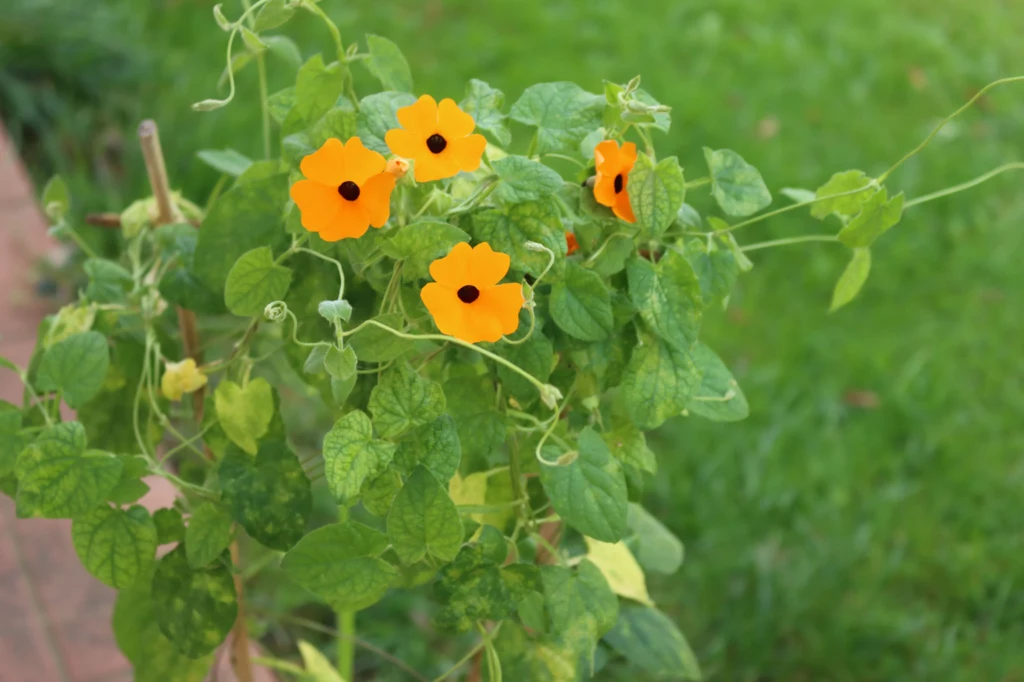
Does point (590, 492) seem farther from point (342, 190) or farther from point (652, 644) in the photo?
point (652, 644)

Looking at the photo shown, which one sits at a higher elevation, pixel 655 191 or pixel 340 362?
pixel 655 191

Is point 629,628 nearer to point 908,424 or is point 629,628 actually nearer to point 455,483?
point 455,483

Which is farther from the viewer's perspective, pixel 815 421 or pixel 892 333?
pixel 892 333

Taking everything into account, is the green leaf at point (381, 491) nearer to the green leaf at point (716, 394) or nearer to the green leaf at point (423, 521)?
the green leaf at point (423, 521)

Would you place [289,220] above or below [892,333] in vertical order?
above

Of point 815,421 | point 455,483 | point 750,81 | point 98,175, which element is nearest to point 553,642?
Answer: point 455,483

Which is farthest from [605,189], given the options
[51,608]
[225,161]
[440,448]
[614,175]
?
[51,608]

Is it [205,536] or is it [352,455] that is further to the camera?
[205,536]
